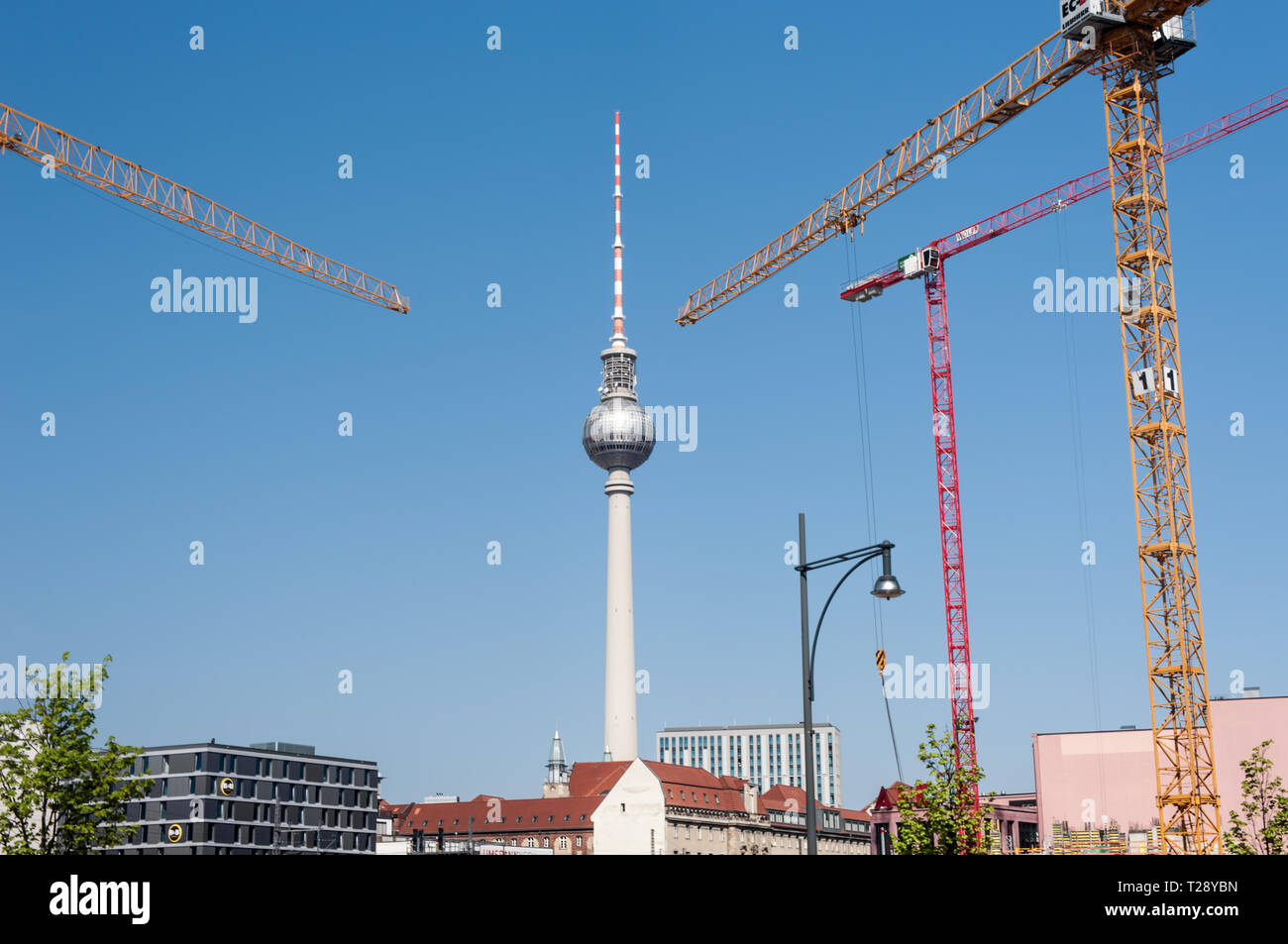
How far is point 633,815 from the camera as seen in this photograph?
180 m

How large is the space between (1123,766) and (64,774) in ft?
269

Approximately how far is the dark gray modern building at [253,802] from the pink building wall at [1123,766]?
71.6m

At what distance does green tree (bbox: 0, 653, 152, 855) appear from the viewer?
176ft

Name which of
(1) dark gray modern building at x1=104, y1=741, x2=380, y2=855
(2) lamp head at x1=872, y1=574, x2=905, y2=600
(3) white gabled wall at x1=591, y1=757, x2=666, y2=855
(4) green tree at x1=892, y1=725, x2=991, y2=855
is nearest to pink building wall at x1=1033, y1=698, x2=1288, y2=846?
(4) green tree at x1=892, y1=725, x2=991, y2=855

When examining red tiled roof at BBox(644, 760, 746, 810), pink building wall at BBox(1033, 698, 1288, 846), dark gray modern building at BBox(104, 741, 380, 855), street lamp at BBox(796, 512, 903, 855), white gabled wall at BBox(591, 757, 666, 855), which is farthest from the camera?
red tiled roof at BBox(644, 760, 746, 810)

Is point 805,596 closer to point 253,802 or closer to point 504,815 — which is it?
point 253,802

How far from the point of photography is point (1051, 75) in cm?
8856

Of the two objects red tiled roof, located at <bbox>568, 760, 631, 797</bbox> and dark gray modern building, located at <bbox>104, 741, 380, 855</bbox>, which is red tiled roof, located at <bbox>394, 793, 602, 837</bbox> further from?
dark gray modern building, located at <bbox>104, 741, 380, 855</bbox>

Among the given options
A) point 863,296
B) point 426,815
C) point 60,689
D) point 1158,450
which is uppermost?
point 863,296

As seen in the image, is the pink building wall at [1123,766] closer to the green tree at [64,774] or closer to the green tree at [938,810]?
the green tree at [938,810]

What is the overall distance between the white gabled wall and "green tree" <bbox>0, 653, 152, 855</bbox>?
125 metres
